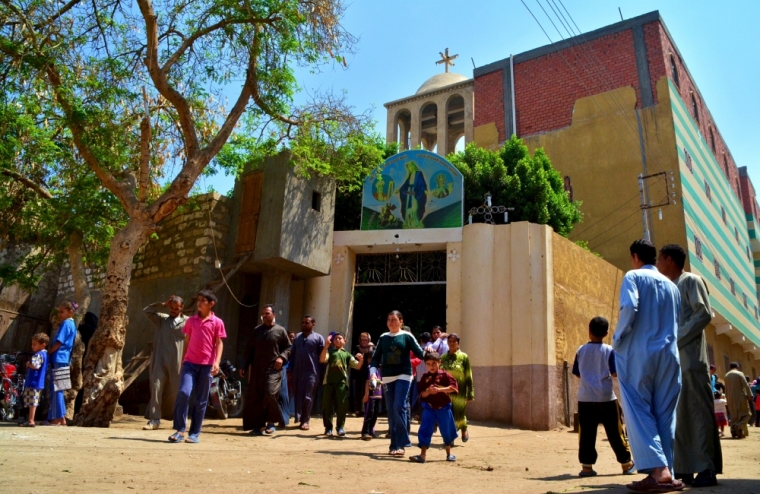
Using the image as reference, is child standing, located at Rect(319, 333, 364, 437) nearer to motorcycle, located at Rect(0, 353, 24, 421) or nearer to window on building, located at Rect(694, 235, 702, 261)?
motorcycle, located at Rect(0, 353, 24, 421)

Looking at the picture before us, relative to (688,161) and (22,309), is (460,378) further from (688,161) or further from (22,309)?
(688,161)

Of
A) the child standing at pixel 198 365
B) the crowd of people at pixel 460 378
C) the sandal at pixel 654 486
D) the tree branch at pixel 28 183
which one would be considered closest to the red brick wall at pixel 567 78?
the crowd of people at pixel 460 378

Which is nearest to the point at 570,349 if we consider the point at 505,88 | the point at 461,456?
the point at 461,456

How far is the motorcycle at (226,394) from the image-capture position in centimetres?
1064

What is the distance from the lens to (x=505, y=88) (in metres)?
28.9

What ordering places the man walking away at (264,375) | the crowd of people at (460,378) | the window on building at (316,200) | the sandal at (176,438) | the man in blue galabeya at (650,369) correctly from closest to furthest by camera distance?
the man in blue galabeya at (650,369), the crowd of people at (460,378), the sandal at (176,438), the man walking away at (264,375), the window on building at (316,200)

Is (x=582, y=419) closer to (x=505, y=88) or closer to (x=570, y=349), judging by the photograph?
(x=570, y=349)

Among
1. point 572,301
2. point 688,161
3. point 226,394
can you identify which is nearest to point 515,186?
point 572,301

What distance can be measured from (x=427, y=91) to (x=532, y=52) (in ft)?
28.2

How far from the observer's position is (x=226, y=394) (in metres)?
11.1

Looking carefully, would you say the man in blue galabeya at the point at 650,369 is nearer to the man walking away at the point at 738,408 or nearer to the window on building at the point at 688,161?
the man walking away at the point at 738,408

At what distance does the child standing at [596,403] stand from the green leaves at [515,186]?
40.5 feet

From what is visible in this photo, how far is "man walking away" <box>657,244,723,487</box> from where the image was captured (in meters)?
4.43

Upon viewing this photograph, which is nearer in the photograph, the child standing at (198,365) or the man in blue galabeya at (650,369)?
the man in blue galabeya at (650,369)
